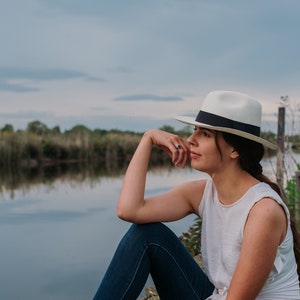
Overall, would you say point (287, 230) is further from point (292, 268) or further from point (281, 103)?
point (281, 103)

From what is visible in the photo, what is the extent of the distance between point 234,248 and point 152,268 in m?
0.40

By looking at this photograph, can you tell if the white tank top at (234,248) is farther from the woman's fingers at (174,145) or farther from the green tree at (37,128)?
the green tree at (37,128)

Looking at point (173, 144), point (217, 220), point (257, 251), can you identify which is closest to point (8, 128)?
point (173, 144)

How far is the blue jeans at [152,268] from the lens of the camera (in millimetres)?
1921

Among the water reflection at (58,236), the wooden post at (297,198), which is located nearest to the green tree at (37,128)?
the water reflection at (58,236)

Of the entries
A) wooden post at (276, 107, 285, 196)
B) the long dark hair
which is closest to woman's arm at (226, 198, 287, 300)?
the long dark hair

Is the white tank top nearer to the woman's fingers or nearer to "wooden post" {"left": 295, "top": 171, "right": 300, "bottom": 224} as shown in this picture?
the woman's fingers

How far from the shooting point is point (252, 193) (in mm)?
1713

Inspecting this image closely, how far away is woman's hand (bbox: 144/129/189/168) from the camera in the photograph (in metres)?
2.03

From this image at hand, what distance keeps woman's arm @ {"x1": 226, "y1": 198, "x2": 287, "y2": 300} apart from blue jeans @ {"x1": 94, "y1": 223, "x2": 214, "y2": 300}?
1.23ft

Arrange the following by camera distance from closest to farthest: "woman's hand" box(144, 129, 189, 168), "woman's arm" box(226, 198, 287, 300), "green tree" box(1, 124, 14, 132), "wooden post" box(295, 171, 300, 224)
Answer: "woman's arm" box(226, 198, 287, 300), "woman's hand" box(144, 129, 189, 168), "wooden post" box(295, 171, 300, 224), "green tree" box(1, 124, 14, 132)

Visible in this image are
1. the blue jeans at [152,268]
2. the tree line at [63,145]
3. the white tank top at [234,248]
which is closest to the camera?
the white tank top at [234,248]

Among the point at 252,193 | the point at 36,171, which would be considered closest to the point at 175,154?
the point at 252,193

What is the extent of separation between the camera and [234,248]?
173 centimetres
